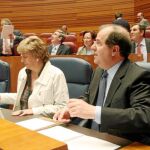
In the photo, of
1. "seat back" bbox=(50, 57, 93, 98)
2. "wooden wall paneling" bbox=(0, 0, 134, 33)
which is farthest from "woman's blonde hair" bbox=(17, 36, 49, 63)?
"wooden wall paneling" bbox=(0, 0, 134, 33)

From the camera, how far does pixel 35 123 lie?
66.6 inches

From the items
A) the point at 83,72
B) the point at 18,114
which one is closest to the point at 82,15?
the point at 83,72

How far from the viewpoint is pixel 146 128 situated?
1437 mm

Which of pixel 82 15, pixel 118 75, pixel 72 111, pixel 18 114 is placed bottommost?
pixel 18 114

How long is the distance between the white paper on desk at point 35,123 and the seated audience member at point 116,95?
0.09 m

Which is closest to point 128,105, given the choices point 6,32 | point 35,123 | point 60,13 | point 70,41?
point 35,123

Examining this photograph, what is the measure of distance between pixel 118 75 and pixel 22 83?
1.12 metres

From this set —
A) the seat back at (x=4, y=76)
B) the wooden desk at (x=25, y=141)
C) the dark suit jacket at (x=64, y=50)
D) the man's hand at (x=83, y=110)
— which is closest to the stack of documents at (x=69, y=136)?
the man's hand at (x=83, y=110)

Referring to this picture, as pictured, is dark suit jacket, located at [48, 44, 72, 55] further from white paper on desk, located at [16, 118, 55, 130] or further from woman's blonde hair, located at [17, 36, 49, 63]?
white paper on desk, located at [16, 118, 55, 130]

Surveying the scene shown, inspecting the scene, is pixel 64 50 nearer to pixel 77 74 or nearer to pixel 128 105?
pixel 77 74

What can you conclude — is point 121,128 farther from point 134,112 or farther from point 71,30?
point 71,30

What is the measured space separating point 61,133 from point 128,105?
40 cm

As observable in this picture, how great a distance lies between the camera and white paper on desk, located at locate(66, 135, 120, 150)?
1285 mm

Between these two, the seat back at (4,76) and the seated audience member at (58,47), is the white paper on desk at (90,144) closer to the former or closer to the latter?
the seat back at (4,76)
